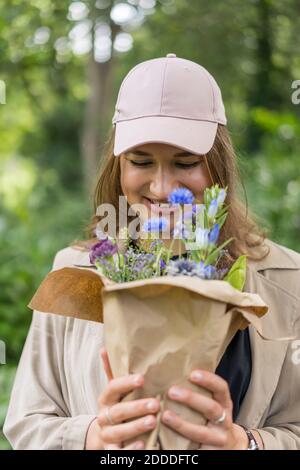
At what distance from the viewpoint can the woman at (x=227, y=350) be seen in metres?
1.82

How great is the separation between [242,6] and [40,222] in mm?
4879

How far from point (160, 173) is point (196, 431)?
70 centimetres

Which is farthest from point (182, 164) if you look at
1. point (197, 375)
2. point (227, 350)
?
point (197, 375)

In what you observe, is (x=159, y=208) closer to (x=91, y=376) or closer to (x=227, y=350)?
(x=227, y=350)

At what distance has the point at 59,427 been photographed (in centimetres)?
189

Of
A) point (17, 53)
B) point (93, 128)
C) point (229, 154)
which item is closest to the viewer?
point (229, 154)

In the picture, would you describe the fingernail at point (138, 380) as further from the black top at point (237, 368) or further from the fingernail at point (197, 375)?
the black top at point (237, 368)

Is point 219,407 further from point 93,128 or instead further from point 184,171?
point 93,128

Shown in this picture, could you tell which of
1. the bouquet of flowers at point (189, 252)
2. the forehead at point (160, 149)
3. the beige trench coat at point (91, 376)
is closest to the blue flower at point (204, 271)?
the bouquet of flowers at point (189, 252)

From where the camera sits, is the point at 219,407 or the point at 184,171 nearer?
the point at 219,407

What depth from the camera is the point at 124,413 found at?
1481mm

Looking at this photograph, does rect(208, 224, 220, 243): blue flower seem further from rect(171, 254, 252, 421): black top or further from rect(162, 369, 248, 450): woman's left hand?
rect(171, 254, 252, 421): black top
